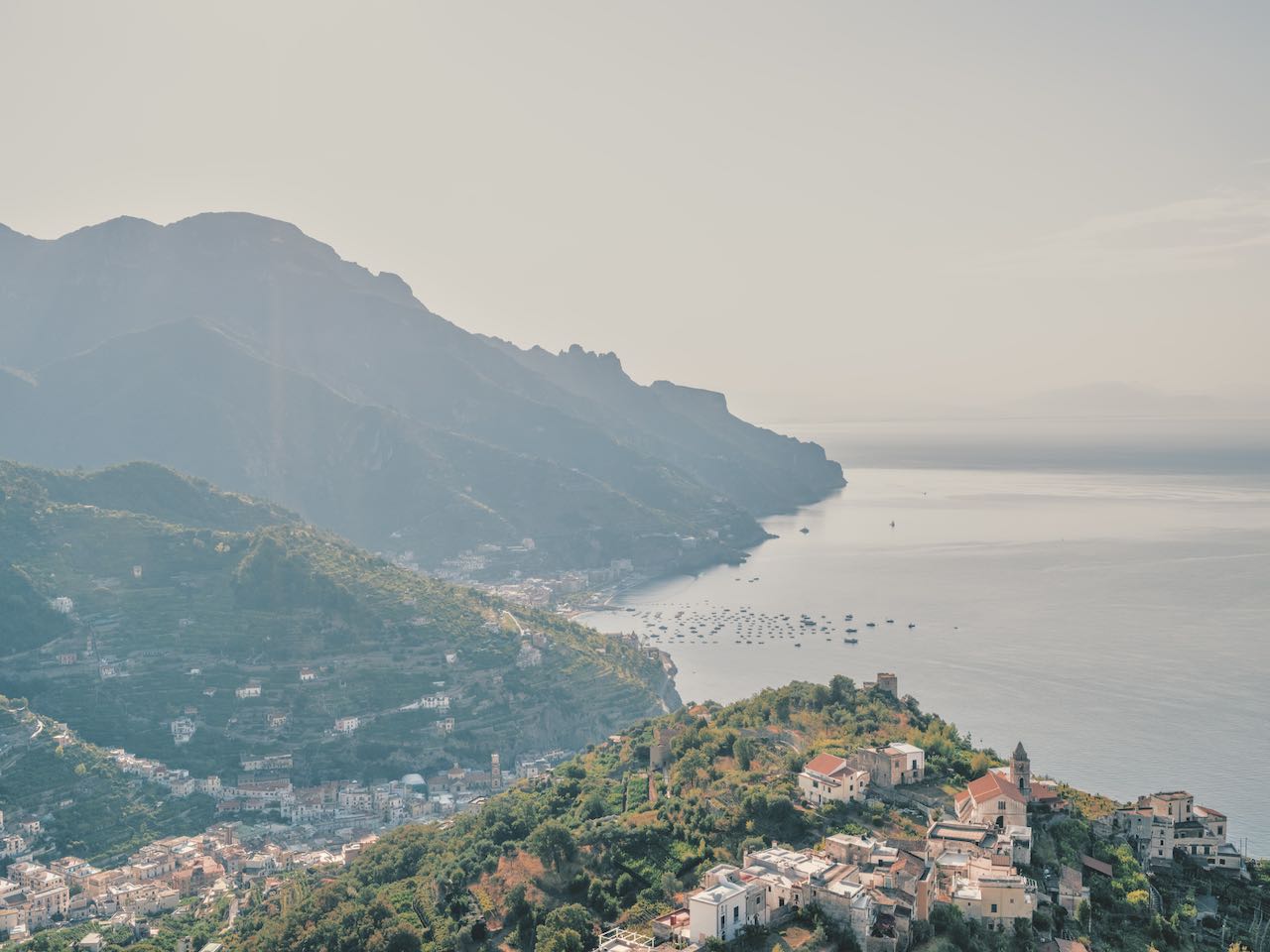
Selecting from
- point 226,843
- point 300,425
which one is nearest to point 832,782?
point 226,843

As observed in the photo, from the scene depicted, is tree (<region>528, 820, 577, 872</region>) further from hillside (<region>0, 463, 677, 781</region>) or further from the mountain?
the mountain

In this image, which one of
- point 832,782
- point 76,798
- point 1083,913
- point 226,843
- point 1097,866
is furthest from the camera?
point 76,798

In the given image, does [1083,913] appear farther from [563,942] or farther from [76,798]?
[76,798]

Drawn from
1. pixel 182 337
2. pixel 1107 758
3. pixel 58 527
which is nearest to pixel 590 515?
pixel 182 337

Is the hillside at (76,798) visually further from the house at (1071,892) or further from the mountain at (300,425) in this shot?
the mountain at (300,425)

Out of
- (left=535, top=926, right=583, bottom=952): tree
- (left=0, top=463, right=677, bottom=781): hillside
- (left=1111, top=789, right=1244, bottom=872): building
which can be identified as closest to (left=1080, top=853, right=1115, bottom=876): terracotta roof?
(left=1111, top=789, right=1244, bottom=872): building

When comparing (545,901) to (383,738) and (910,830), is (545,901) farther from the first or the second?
(383,738)
